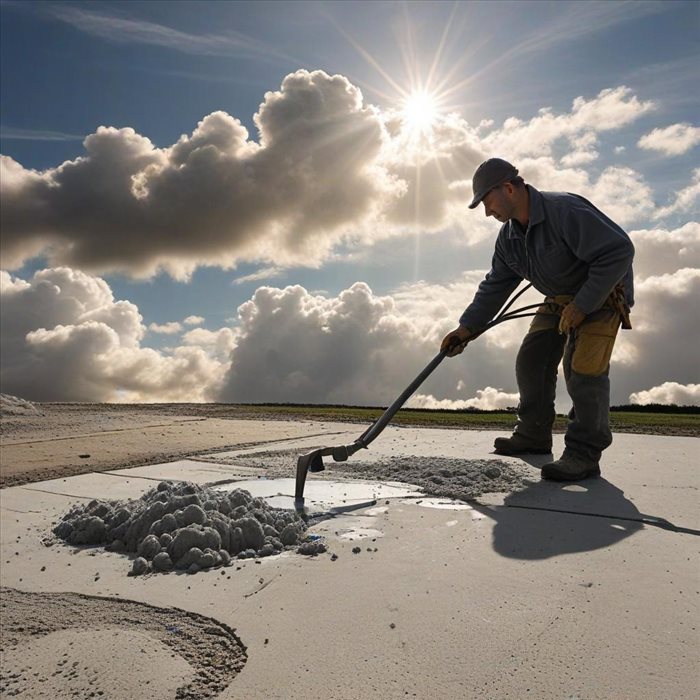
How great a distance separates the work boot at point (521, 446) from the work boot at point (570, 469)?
2.29ft

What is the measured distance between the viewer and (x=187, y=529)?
226cm

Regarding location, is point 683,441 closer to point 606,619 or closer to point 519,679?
point 606,619

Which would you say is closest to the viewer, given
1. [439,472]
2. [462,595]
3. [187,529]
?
[462,595]

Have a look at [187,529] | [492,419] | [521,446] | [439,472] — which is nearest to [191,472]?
[439,472]

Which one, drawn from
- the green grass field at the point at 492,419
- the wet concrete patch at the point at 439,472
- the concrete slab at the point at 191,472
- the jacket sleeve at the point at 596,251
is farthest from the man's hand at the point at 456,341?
the green grass field at the point at 492,419

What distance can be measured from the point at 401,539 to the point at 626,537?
81 cm

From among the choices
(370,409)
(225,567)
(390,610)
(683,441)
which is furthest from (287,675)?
(370,409)

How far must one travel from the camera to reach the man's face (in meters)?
3.09

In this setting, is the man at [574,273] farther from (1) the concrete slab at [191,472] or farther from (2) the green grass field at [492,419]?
(2) the green grass field at [492,419]

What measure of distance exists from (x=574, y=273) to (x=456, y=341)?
29.4 inches

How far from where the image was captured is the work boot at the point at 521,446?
404 centimetres

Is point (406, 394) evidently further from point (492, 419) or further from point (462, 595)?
point (492, 419)

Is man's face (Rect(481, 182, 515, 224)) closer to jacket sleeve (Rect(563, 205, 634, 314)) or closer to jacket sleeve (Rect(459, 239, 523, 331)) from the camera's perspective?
jacket sleeve (Rect(563, 205, 634, 314))

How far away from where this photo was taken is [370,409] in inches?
363
